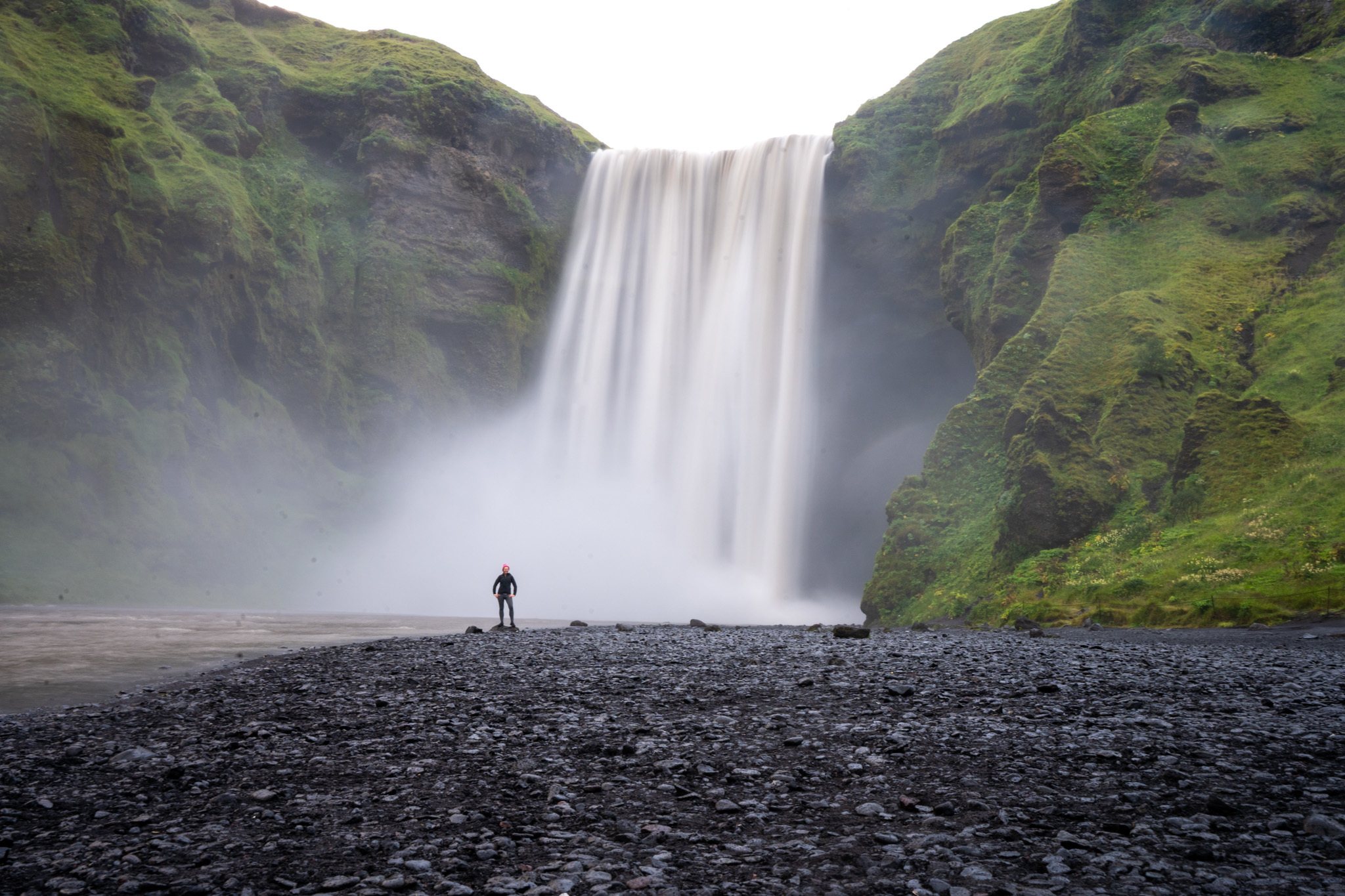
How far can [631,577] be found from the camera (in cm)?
5188

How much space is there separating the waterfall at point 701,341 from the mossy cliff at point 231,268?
5.00 meters

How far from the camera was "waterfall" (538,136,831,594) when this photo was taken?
2053 inches

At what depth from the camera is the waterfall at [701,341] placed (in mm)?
52156

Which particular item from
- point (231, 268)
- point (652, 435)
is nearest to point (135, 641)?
point (652, 435)

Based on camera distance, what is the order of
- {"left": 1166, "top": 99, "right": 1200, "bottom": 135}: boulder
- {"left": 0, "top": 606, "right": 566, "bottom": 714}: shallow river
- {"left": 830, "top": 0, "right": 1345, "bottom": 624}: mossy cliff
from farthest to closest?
{"left": 1166, "top": 99, "right": 1200, "bottom": 135}: boulder, {"left": 830, "top": 0, "right": 1345, "bottom": 624}: mossy cliff, {"left": 0, "top": 606, "right": 566, "bottom": 714}: shallow river

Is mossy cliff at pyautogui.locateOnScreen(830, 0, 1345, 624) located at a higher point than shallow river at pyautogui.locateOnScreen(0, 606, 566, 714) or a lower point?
higher

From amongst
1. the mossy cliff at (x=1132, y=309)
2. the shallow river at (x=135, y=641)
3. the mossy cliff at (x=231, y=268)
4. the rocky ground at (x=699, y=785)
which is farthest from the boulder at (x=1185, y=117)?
the mossy cliff at (x=231, y=268)

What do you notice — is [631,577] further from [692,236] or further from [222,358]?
[222,358]

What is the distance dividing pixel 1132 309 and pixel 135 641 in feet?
114

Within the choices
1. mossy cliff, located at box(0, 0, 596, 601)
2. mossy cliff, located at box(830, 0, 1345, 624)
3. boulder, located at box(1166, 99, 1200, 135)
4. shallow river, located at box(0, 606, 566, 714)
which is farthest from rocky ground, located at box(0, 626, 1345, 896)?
mossy cliff, located at box(0, 0, 596, 601)

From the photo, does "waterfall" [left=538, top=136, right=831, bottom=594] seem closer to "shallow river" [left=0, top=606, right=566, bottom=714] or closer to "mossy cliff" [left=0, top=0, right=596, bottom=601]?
"mossy cliff" [left=0, top=0, right=596, bottom=601]

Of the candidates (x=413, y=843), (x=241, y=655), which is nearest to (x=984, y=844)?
(x=413, y=843)

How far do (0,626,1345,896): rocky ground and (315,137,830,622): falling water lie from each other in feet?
117

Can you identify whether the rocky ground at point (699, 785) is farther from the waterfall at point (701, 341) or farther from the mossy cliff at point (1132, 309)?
the waterfall at point (701, 341)
